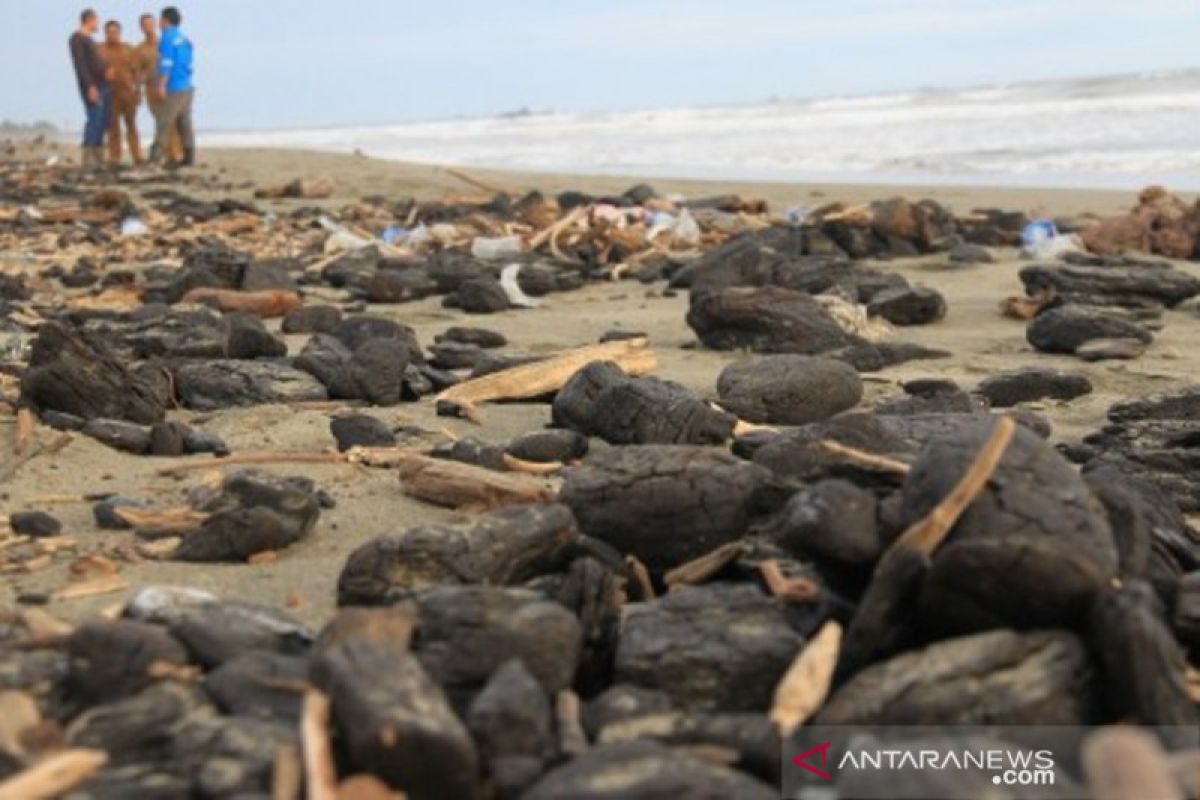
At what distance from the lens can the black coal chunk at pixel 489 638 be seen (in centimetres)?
226

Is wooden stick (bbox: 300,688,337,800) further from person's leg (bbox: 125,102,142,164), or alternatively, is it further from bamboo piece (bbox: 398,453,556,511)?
person's leg (bbox: 125,102,142,164)

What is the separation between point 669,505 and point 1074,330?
3485 mm

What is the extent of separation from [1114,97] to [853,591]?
37285 mm

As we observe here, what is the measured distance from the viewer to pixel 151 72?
67.9 ft

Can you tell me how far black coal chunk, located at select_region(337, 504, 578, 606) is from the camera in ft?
8.82

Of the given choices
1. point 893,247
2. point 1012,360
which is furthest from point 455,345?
point 893,247

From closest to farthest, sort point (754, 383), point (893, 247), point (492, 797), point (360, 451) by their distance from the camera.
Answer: point (492, 797) → point (360, 451) → point (754, 383) → point (893, 247)

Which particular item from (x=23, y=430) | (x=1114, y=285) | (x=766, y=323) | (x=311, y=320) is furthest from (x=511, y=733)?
(x=1114, y=285)

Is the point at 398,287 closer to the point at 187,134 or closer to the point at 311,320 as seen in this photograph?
the point at 311,320

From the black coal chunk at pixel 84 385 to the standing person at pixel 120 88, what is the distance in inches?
674

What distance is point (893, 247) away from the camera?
374 inches

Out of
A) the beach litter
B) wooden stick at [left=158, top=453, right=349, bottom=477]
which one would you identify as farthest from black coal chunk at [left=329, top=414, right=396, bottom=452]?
wooden stick at [left=158, top=453, right=349, bottom=477]

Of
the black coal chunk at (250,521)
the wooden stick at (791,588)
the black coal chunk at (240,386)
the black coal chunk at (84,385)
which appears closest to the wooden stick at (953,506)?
the wooden stick at (791,588)

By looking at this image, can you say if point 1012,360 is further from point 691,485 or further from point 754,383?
point 691,485
